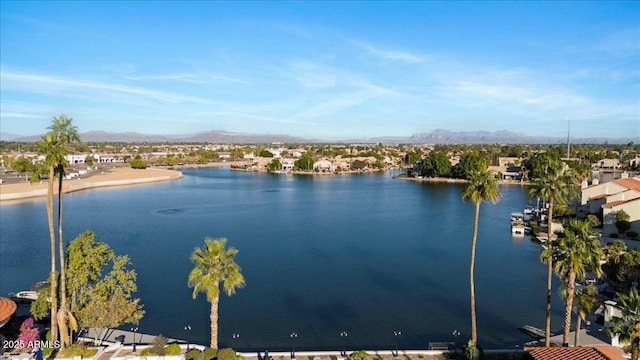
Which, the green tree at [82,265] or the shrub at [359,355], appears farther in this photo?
the green tree at [82,265]

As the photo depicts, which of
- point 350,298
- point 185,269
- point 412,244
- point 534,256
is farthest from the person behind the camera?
point 412,244

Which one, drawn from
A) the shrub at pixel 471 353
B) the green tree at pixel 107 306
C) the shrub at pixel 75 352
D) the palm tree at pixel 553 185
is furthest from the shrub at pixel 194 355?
the palm tree at pixel 553 185

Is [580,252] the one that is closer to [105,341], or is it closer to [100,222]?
[105,341]

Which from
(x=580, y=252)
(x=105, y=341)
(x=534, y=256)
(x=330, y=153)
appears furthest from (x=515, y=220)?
(x=330, y=153)

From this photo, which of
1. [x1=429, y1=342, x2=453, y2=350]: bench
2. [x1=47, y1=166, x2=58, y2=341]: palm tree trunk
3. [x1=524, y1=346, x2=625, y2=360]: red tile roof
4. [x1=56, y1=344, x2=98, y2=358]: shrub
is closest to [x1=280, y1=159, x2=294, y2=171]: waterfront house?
[x1=429, y1=342, x2=453, y2=350]: bench

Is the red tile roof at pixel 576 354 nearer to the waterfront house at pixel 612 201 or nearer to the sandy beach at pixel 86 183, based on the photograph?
the waterfront house at pixel 612 201

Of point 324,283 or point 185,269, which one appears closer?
point 324,283
